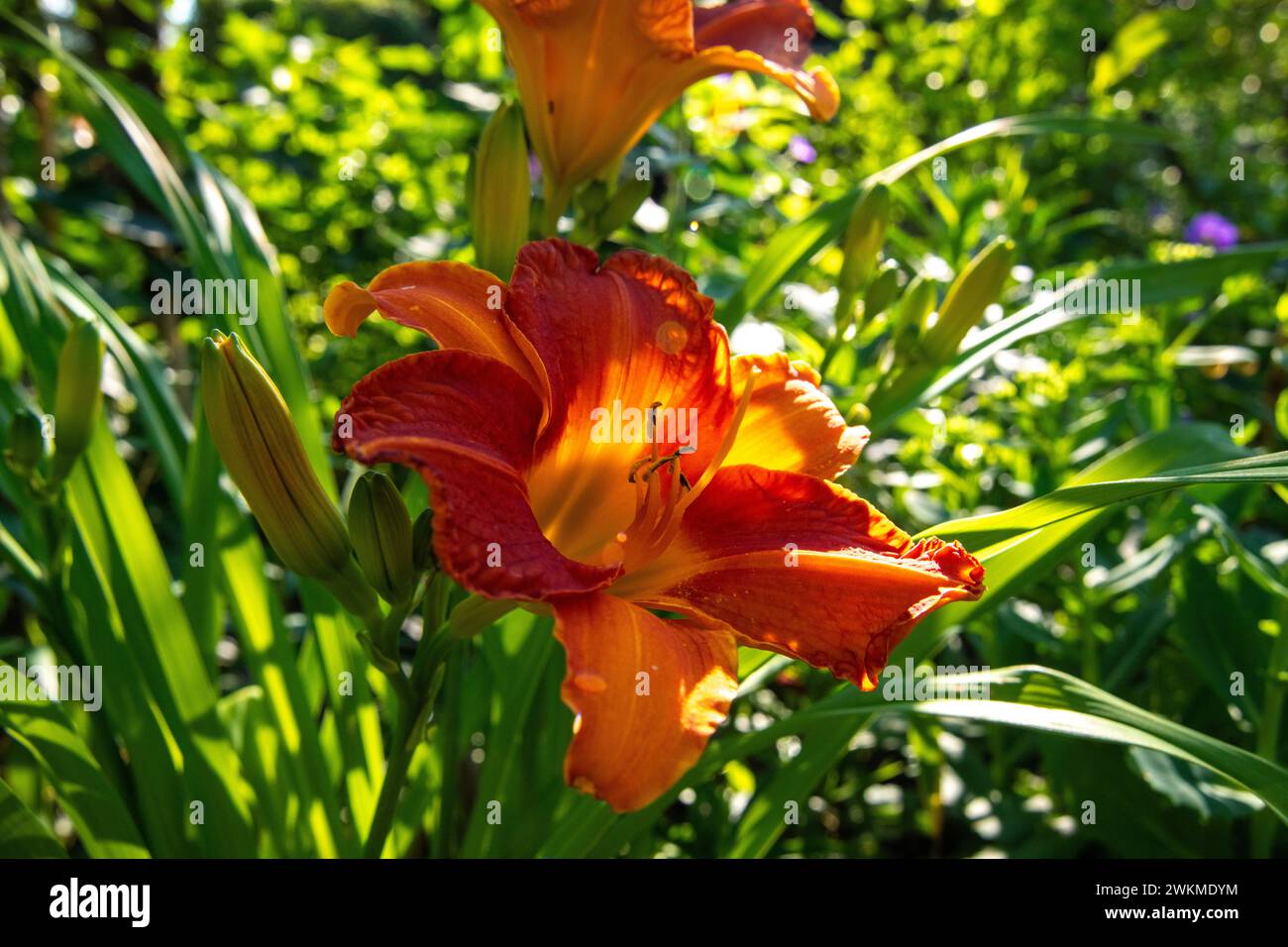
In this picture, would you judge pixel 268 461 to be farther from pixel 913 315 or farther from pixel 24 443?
pixel 913 315

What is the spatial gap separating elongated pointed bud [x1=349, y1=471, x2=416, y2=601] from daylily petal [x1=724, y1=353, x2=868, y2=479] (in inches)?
9.0

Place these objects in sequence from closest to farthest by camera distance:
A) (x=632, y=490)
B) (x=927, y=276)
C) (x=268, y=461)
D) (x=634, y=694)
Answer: (x=634, y=694), (x=268, y=461), (x=632, y=490), (x=927, y=276)

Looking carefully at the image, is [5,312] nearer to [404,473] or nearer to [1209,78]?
[404,473]

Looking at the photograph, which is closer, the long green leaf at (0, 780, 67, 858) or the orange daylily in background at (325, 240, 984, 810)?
the orange daylily in background at (325, 240, 984, 810)

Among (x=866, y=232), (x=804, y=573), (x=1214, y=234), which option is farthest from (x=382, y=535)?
(x=1214, y=234)

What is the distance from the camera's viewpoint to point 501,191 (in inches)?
32.1

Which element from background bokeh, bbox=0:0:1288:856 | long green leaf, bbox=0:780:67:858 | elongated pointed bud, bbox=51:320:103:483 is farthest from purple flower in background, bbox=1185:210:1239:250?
long green leaf, bbox=0:780:67:858

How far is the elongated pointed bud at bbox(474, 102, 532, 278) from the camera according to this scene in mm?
A: 803

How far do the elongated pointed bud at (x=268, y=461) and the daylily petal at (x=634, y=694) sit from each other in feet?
0.68

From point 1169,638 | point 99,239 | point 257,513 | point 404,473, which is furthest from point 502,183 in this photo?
point 99,239

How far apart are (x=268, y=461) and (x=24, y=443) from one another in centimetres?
36

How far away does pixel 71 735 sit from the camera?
2.57 ft

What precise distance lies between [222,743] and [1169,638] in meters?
1.07

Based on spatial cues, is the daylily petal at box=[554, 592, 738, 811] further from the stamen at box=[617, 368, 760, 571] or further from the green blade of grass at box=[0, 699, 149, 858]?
the green blade of grass at box=[0, 699, 149, 858]
